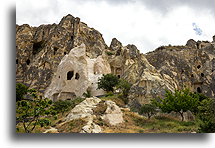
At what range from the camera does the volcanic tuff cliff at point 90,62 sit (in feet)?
58.5

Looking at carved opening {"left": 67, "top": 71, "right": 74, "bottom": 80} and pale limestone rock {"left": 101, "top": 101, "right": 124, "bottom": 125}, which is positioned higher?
carved opening {"left": 67, "top": 71, "right": 74, "bottom": 80}

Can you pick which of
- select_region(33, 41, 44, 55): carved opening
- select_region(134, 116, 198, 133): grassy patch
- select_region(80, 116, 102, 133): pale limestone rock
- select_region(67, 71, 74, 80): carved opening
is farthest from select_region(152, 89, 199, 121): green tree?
select_region(33, 41, 44, 55): carved opening

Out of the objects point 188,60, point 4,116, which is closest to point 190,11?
point 4,116

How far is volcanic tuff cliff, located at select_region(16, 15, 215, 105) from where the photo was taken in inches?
702

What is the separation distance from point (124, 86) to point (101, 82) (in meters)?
3.27

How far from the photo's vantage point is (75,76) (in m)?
20.3

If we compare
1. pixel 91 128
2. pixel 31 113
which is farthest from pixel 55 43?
pixel 91 128

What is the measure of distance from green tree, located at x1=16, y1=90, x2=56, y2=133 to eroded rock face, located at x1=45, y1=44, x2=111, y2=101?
9.78m

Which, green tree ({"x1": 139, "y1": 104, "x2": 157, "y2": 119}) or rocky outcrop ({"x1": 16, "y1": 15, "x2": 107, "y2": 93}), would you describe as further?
rocky outcrop ({"x1": 16, "y1": 15, "x2": 107, "y2": 93})

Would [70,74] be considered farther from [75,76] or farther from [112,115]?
[112,115]

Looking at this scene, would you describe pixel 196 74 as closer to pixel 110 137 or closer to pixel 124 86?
pixel 124 86

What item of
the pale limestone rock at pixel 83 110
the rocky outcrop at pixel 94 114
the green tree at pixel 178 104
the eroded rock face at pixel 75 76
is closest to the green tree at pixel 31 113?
the rocky outcrop at pixel 94 114

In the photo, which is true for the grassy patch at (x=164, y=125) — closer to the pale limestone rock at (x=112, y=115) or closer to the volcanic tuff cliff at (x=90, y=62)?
the pale limestone rock at (x=112, y=115)

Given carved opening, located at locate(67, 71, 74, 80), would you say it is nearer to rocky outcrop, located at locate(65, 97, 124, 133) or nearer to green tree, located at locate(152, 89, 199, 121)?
rocky outcrop, located at locate(65, 97, 124, 133)
